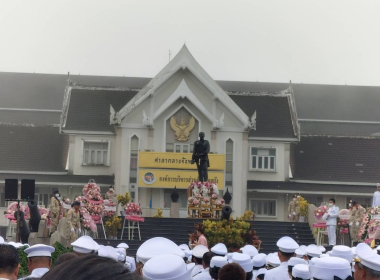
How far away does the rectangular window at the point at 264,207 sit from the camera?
53781 millimetres

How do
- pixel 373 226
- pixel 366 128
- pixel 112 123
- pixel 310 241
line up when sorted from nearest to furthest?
pixel 373 226 < pixel 310 241 < pixel 112 123 < pixel 366 128

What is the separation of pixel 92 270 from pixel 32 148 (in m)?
54.9

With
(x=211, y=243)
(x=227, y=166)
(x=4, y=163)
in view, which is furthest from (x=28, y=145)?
(x=211, y=243)

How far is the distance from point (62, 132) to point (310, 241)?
22.7m

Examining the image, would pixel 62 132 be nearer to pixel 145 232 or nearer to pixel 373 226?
pixel 145 232

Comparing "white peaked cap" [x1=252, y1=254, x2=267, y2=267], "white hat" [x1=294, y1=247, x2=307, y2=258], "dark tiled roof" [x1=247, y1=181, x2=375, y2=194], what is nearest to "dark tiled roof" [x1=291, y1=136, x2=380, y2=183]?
"dark tiled roof" [x1=247, y1=181, x2=375, y2=194]

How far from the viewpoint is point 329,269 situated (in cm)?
722

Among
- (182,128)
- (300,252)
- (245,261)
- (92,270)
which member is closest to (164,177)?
(182,128)

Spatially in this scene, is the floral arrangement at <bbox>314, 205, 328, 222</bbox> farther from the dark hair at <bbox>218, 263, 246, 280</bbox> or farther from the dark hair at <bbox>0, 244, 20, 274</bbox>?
the dark hair at <bbox>0, 244, 20, 274</bbox>

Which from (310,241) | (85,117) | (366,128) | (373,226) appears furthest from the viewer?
(366,128)

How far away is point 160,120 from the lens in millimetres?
→ 50906

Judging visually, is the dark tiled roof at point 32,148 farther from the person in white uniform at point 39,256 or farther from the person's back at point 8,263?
the person's back at point 8,263

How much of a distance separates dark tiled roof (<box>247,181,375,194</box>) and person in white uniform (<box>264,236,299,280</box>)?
41.8 m

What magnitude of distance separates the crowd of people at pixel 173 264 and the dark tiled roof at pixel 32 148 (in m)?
41.7
